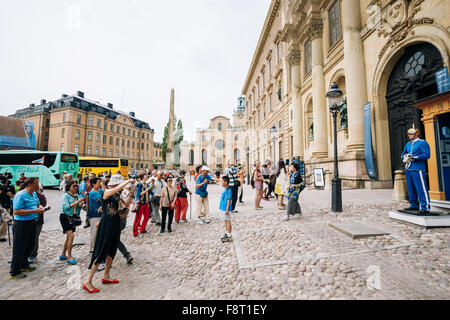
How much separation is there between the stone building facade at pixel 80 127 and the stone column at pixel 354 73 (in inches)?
2052

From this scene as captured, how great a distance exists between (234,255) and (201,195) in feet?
10.2

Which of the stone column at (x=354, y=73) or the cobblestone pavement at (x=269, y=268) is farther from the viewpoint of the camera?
the stone column at (x=354, y=73)

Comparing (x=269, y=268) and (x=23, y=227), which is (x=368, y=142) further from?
(x=23, y=227)

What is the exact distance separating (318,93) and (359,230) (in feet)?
43.7

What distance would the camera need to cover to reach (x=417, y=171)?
14.9ft

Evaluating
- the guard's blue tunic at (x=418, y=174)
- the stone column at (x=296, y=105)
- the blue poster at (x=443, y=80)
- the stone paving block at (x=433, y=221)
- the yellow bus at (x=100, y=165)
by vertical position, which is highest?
the stone column at (x=296, y=105)

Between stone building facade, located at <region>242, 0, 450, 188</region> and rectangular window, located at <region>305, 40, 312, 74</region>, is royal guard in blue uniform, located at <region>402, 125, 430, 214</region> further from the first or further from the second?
rectangular window, located at <region>305, 40, 312, 74</region>

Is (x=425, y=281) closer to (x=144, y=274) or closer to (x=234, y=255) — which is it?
(x=234, y=255)

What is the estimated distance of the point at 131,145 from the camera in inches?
2317

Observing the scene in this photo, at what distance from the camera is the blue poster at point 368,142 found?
1041cm

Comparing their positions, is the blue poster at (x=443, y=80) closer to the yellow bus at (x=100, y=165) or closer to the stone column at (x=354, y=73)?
the stone column at (x=354, y=73)

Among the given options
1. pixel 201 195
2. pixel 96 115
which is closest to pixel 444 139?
pixel 201 195

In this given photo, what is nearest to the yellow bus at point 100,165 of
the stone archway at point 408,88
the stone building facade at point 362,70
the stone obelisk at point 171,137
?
the stone obelisk at point 171,137
